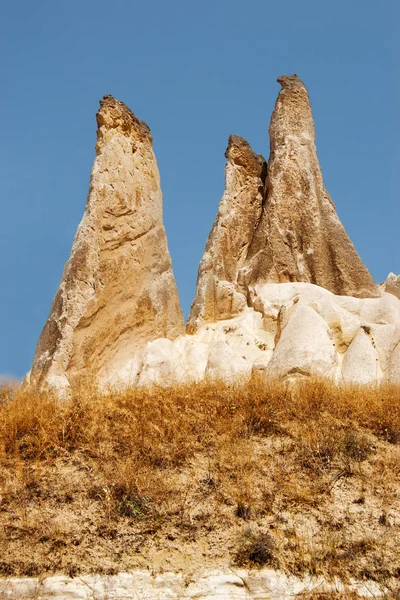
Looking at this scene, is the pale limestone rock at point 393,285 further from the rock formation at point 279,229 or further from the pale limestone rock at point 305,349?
the pale limestone rock at point 305,349

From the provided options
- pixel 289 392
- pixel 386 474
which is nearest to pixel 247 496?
pixel 386 474

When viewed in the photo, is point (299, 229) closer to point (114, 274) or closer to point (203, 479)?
point (114, 274)

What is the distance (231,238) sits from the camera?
13.3m

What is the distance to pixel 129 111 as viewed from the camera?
42.7 feet

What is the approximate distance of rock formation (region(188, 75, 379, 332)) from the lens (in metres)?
12.4

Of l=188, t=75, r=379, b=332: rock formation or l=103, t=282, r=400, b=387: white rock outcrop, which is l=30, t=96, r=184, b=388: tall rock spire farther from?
l=188, t=75, r=379, b=332: rock formation

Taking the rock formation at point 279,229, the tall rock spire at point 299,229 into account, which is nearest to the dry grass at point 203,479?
the rock formation at point 279,229

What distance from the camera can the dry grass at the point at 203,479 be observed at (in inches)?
218

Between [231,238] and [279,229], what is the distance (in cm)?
94

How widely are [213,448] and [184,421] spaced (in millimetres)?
500

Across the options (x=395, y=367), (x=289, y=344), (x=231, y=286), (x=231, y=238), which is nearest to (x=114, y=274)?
(x=231, y=286)

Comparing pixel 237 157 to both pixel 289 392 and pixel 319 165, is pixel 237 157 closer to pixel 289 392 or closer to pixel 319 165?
pixel 319 165

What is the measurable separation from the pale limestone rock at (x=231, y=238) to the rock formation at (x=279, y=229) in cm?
2

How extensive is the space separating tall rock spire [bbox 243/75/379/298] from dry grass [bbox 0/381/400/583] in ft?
15.1
